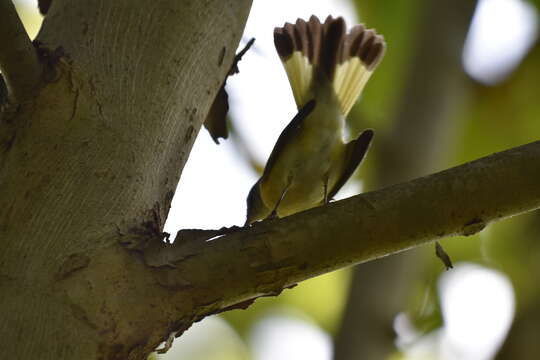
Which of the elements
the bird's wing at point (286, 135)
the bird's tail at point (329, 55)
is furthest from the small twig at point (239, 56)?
the bird's tail at point (329, 55)

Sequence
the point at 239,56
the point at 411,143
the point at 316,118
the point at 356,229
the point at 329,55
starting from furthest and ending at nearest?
the point at 411,143 → the point at 329,55 → the point at 316,118 → the point at 239,56 → the point at 356,229

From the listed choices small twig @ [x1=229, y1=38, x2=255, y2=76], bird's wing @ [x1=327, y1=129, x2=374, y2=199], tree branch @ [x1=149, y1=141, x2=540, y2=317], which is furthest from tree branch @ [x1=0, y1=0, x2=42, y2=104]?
bird's wing @ [x1=327, y1=129, x2=374, y2=199]

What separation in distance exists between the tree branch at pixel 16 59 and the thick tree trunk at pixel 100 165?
22 millimetres

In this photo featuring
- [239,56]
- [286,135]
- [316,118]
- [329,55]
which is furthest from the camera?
[329,55]

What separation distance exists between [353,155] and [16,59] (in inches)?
42.2

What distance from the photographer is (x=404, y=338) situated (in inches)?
97.7

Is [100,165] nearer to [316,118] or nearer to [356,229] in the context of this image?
[356,229]

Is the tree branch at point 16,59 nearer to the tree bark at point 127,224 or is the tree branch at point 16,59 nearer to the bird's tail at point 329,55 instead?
the tree bark at point 127,224

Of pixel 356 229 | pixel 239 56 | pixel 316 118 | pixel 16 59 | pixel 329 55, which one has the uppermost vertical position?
pixel 329 55

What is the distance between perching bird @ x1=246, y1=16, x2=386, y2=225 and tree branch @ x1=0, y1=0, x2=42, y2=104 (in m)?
0.86

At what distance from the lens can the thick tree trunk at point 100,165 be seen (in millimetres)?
909

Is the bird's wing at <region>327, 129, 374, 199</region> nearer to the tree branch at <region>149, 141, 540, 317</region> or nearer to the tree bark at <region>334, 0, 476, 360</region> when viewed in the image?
the tree bark at <region>334, 0, 476, 360</region>

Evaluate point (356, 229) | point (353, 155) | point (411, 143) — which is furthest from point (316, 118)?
point (356, 229)

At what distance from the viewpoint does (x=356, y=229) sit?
98 centimetres
